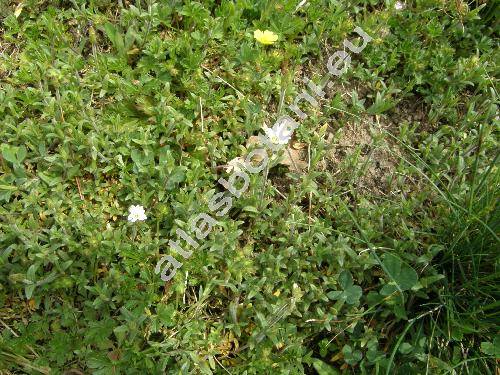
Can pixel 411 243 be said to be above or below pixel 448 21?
below

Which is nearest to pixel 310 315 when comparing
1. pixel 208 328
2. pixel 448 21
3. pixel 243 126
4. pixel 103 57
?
pixel 208 328

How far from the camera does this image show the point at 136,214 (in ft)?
9.43

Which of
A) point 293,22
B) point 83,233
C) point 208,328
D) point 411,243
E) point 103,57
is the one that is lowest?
point 208,328

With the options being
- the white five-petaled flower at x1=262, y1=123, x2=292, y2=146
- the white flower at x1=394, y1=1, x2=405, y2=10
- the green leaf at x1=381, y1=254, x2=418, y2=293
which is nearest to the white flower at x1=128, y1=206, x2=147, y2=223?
the white five-petaled flower at x1=262, y1=123, x2=292, y2=146

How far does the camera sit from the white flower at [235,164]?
313 centimetres

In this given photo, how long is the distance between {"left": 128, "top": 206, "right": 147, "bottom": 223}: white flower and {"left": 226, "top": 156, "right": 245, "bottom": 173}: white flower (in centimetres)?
55

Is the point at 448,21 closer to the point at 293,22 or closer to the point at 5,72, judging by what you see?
the point at 293,22

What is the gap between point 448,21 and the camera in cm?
371

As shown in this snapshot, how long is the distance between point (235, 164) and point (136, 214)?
25.4 inches

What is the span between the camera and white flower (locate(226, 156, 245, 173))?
10.3 ft

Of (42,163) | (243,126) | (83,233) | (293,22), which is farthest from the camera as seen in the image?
(293,22)

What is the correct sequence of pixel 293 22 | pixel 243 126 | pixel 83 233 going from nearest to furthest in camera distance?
pixel 83 233
pixel 243 126
pixel 293 22

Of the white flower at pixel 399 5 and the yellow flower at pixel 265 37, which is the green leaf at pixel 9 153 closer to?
the yellow flower at pixel 265 37

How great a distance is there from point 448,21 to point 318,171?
1.43 m
